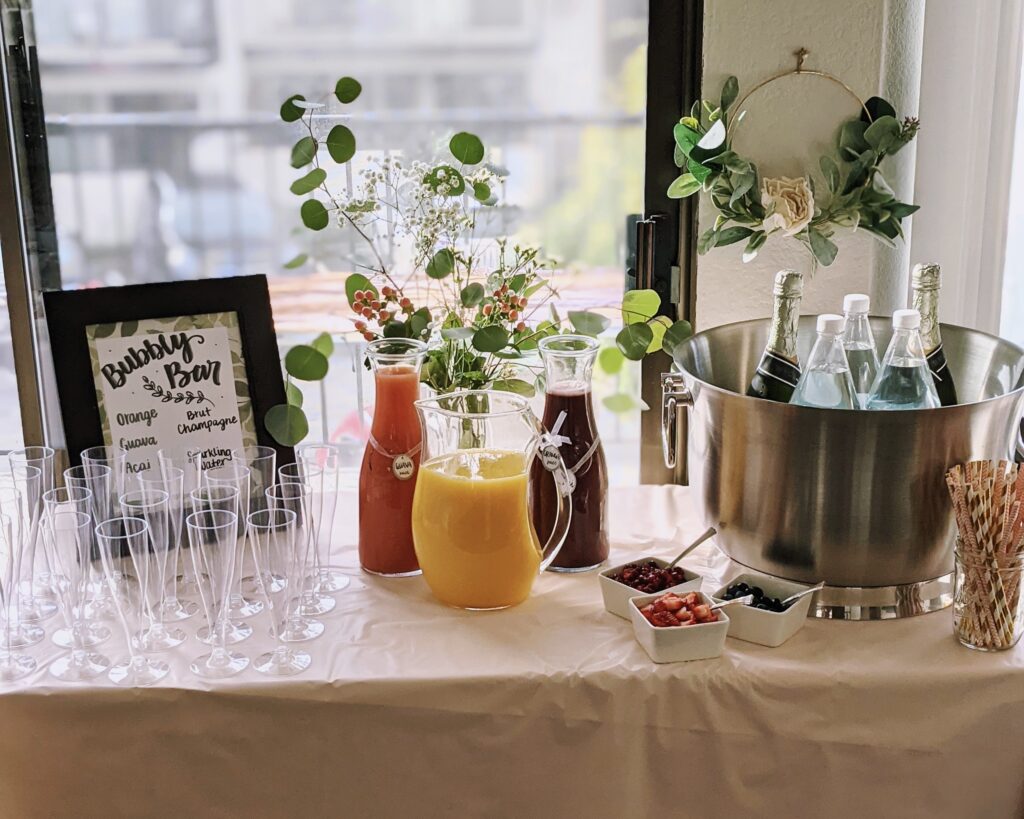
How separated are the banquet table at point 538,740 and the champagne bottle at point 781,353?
354 mm

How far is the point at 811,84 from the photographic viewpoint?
1486 millimetres

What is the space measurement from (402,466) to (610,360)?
0.37 m

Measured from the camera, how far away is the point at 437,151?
1.59 m

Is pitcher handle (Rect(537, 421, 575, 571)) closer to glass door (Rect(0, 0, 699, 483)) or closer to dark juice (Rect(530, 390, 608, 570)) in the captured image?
dark juice (Rect(530, 390, 608, 570))

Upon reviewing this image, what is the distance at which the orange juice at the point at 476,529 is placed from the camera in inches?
45.0

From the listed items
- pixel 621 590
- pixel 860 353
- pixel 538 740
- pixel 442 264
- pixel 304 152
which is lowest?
pixel 538 740

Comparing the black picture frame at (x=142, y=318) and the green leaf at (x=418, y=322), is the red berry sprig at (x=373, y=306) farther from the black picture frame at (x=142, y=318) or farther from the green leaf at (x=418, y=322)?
the black picture frame at (x=142, y=318)

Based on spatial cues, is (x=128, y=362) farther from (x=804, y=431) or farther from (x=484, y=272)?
(x=804, y=431)

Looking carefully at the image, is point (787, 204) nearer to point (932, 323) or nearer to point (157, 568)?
point (932, 323)

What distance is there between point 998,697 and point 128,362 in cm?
100

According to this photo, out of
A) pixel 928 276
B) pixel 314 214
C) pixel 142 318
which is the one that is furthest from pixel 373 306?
pixel 928 276

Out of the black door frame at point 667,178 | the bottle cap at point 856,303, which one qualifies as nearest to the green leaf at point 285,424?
the black door frame at point 667,178

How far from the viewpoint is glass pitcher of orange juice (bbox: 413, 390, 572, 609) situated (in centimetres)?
114

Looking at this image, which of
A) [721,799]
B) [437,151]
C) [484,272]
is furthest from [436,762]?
[437,151]
